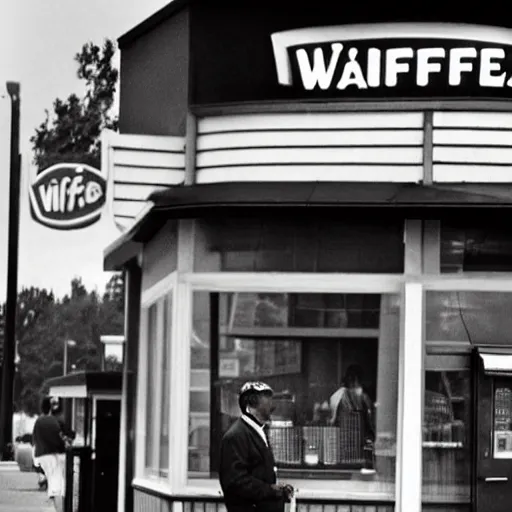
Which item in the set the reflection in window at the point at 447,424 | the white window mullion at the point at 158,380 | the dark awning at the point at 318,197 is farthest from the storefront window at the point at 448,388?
the white window mullion at the point at 158,380

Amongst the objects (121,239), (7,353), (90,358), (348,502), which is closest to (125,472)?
(121,239)

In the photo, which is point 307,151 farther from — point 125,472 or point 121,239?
point 125,472

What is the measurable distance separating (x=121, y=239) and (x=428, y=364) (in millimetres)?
3393

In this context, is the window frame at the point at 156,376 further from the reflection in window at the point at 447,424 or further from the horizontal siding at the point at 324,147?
the reflection in window at the point at 447,424

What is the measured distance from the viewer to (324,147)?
1520 cm

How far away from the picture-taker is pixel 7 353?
41.1 m

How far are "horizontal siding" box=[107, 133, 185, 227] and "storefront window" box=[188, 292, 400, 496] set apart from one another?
121cm

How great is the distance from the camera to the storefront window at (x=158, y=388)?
15773mm

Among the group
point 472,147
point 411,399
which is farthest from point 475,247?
point 411,399

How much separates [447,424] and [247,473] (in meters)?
3.56

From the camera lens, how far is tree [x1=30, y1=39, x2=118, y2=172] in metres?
32.3

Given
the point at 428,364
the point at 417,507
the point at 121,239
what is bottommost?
the point at 417,507

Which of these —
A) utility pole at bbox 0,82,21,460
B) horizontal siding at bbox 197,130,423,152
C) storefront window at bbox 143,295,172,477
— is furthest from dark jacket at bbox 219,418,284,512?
utility pole at bbox 0,82,21,460

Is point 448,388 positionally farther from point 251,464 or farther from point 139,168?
point 251,464
